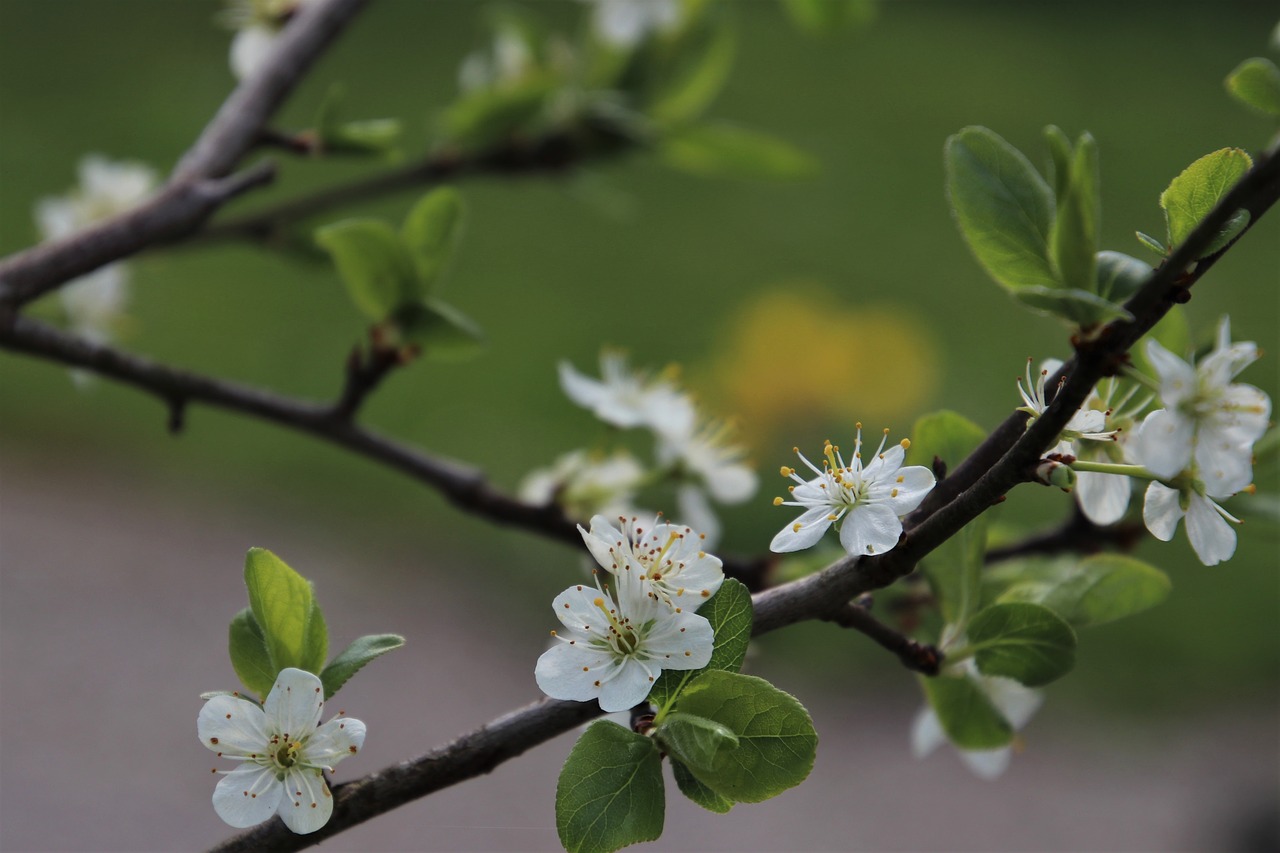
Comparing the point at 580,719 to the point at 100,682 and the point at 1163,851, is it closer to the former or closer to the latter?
the point at 1163,851

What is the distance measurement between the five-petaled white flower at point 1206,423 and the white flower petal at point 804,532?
0.12m

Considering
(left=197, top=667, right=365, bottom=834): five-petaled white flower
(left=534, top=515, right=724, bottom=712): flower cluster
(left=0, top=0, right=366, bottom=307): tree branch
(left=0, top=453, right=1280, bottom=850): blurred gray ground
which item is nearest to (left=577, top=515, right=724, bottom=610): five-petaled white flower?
(left=534, top=515, right=724, bottom=712): flower cluster

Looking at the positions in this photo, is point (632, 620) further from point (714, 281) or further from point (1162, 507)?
point (714, 281)

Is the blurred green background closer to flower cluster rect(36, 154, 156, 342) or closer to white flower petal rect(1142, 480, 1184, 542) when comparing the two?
flower cluster rect(36, 154, 156, 342)

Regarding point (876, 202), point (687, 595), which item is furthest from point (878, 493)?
point (876, 202)

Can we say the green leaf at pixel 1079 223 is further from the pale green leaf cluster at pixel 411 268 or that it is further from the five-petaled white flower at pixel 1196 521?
the pale green leaf cluster at pixel 411 268

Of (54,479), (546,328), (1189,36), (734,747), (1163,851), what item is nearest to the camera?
(734,747)

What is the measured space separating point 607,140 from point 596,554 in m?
0.74

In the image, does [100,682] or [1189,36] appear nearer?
[100,682]

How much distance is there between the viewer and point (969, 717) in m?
0.58

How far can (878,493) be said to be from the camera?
470mm

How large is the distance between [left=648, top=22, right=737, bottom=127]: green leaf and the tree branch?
0.34 m

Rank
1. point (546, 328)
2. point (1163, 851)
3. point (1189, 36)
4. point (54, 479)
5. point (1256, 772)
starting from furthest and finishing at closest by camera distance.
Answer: point (1189, 36) < point (546, 328) < point (54, 479) < point (1256, 772) < point (1163, 851)

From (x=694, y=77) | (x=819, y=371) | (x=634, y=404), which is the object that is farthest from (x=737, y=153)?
(x=819, y=371)
